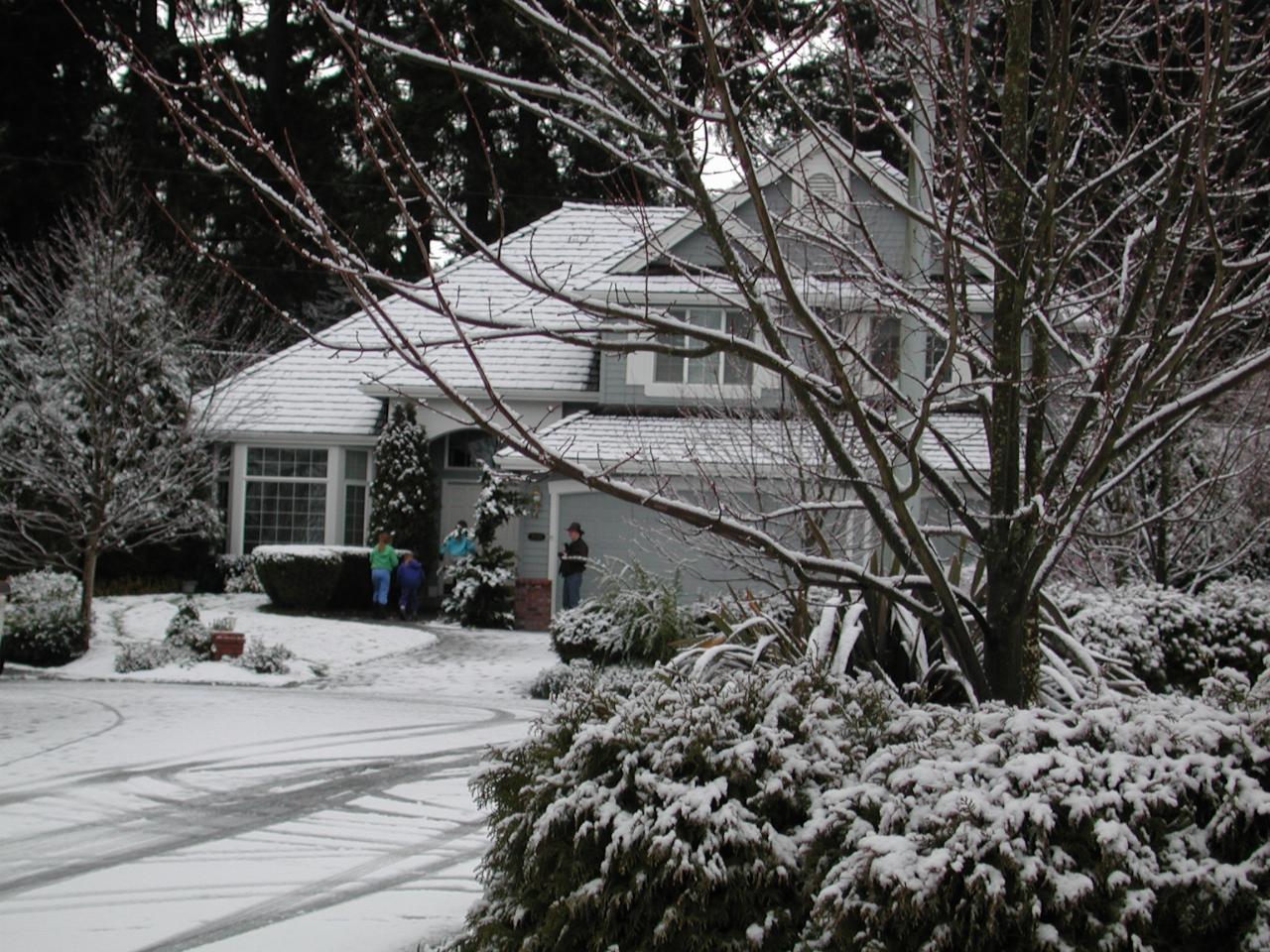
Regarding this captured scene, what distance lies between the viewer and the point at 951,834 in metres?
3.61

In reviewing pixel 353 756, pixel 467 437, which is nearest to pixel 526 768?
pixel 353 756

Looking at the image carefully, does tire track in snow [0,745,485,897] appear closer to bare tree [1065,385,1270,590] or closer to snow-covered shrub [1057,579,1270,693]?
snow-covered shrub [1057,579,1270,693]

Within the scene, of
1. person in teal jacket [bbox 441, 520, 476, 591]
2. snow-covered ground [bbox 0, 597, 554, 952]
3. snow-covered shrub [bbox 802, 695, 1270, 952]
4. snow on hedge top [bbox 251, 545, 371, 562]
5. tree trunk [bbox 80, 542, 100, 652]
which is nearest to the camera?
snow-covered shrub [bbox 802, 695, 1270, 952]

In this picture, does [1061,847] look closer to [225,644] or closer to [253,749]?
[253,749]

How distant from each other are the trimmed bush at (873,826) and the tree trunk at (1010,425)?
28.9 inches

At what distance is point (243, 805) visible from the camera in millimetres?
8750

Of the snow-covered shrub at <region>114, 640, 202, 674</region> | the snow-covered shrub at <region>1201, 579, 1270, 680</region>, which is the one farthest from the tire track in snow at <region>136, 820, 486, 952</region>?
the snow-covered shrub at <region>114, 640, 202, 674</region>

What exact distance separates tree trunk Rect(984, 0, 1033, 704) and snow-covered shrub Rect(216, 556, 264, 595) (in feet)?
65.9

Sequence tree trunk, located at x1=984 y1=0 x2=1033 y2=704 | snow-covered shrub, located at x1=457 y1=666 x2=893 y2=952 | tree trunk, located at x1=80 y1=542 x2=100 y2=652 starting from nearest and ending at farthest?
snow-covered shrub, located at x1=457 y1=666 x2=893 y2=952
tree trunk, located at x1=984 y1=0 x2=1033 y2=704
tree trunk, located at x1=80 y1=542 x2=100 y2=652

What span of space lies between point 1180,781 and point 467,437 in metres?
22.4

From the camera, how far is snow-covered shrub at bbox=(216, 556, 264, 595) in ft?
79.0

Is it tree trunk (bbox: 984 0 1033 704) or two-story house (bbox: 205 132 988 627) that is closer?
tree trunk (bbox: 984 0 1033 704)

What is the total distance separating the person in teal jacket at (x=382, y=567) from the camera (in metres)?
22.1

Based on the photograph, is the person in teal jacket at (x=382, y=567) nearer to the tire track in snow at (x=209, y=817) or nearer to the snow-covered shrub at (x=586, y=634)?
the snow-covered shrub at (x=586, y=634)
